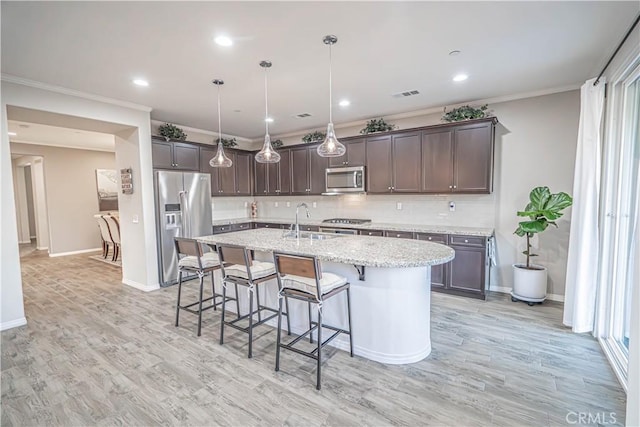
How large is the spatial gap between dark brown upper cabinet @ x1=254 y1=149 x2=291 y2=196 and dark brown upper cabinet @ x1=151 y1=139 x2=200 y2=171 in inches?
56.2

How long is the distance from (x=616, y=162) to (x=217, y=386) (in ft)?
13.2

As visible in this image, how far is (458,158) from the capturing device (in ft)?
14.2

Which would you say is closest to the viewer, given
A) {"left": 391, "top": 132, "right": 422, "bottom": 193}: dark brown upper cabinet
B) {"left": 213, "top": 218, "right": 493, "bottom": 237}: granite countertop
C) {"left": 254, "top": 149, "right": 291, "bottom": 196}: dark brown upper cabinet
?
{"left": 213, "top": 218, "right": 493, "bottom": 237}: granite countertop

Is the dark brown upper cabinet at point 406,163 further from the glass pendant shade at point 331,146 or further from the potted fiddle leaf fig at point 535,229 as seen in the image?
the glass pendant shade at point 331,146

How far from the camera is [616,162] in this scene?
9.21 feet

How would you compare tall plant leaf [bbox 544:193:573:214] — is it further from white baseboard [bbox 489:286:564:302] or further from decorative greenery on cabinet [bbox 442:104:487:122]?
decorative greenery on cabinet [bbox 442:104:487:122]

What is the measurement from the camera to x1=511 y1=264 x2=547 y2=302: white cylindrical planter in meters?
3.76

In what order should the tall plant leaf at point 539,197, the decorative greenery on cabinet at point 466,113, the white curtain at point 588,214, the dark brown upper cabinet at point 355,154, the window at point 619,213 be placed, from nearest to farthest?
the window at point 619,213 < the white curtain at point 588,214 < the tall plant leaf at point 539,197 < the decorative greenery on cabinet at point 466,113 < the dark brown upper cabinet at point 355,154

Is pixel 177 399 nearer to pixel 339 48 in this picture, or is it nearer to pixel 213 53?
pixel 213 53

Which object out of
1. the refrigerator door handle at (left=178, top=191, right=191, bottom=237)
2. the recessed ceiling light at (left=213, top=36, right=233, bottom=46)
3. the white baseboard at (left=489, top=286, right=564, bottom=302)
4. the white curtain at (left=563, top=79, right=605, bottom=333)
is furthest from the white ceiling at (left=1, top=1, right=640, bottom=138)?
the white baseboard at (left=489, top=286, right=564, bottom=302)

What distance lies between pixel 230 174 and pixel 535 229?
5.26 meters

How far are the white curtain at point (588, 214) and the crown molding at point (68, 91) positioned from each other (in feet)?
18.1

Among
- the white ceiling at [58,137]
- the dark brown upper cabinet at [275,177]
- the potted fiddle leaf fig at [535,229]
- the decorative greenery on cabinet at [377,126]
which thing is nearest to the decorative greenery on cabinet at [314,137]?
the dark brown upper cabinet at [275,177]

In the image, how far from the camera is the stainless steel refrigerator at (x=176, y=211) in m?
4.80
